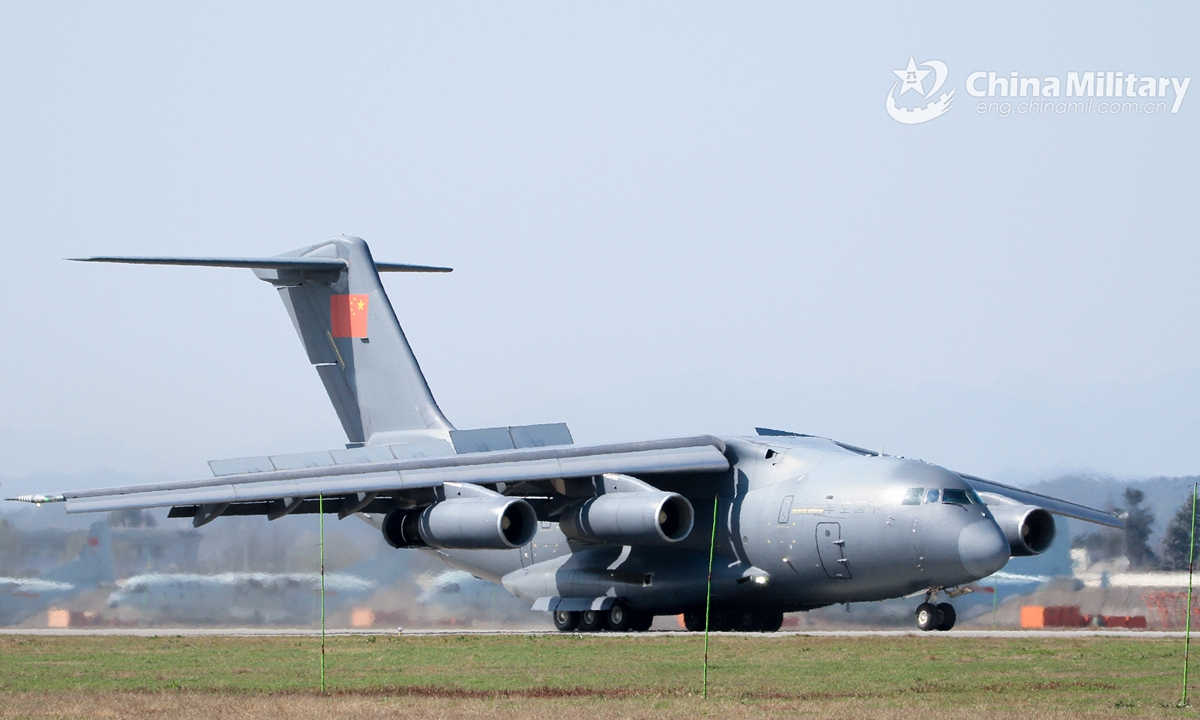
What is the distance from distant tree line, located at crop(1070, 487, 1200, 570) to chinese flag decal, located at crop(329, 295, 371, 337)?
12.7 metres

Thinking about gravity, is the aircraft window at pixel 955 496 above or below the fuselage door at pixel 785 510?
above

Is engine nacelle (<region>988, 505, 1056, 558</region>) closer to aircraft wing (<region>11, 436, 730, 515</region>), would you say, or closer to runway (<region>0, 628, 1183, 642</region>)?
runway (<region>0, 628, 1183, 642</region>)

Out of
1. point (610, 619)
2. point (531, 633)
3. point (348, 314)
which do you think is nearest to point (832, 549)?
point (610, 619)

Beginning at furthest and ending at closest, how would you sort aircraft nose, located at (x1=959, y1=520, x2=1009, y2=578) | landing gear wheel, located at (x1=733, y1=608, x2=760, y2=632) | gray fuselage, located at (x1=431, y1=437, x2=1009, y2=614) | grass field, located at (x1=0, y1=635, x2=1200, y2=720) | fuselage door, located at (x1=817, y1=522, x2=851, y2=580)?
landing gear wheel, located at (x1=733, y1=608, x2=760, y2=632) < fuselage door, located at (x1=817, y1=522, x2=851, y2=580) < gray fuselage, located at (x1=431, y1=437, x2=1009, y2=614) < aircraft nose, located at (x1=959, y1=520, x2=1009, y2=578) < grass field, located at (x1=0, y1=635, x2=1200, y2=720)

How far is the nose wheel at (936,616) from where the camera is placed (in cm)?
2105

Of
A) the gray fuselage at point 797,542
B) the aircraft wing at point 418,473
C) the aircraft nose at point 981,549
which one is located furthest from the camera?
the aircraft wing at point 418,473

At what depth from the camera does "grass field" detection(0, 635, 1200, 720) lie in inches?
493

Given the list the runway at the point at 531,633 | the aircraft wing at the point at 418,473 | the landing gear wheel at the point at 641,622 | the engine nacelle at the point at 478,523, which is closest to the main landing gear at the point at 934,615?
the runway at the point at 531,633

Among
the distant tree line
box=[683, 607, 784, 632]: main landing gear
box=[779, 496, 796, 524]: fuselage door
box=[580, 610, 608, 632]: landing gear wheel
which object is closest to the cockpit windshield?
box=[779, 496, 796, 524]: fuselage door

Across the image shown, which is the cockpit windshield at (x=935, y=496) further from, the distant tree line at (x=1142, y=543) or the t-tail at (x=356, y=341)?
the t-tail at (x=356, y=341)

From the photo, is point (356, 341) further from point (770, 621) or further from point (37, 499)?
point (770, 621)

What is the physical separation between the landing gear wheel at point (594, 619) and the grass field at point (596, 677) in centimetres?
116

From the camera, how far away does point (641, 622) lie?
22.8m

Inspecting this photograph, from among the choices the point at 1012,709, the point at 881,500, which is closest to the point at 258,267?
the point at 881,500
